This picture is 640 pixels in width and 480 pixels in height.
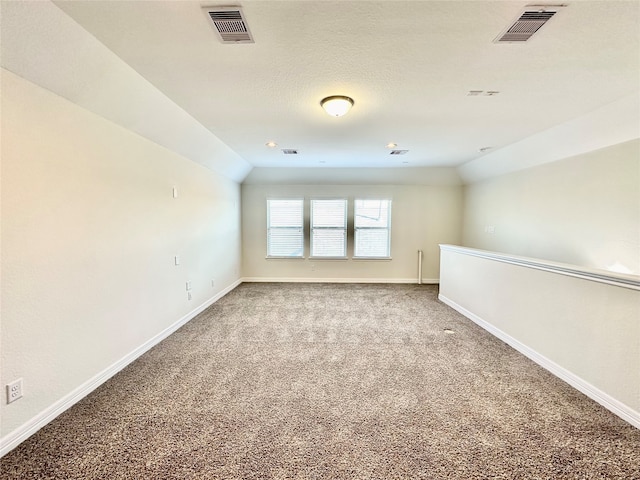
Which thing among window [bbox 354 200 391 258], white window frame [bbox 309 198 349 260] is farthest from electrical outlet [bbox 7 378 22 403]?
window [bbox 354 200 391 258]

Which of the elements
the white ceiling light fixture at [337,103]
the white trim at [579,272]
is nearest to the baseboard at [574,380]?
the white trim at [579,272]

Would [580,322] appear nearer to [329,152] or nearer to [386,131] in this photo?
[386,131]

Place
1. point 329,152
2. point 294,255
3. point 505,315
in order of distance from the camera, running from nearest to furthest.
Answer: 1. point 505,315
2. point 329,152
3. point 294,255

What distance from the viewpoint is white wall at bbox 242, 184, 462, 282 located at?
20.5ft

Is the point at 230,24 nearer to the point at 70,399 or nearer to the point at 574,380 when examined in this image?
the point at 70,399

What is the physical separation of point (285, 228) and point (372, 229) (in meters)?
2.10

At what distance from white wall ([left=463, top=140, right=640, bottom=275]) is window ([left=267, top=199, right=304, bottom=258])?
407 centimetres

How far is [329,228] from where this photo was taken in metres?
6.37

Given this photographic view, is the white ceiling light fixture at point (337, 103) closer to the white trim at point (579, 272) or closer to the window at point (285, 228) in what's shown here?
the white trim at point (579, 272)

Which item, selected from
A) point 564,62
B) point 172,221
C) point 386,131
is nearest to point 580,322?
point 564,62

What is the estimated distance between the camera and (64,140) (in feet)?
6.47

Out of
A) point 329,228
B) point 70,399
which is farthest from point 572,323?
point 329,228

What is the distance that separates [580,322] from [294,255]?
5.03m

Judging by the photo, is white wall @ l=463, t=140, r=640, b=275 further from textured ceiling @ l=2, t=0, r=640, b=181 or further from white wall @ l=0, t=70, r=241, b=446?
white wall @ l=0, t=70, r=241, b=446
